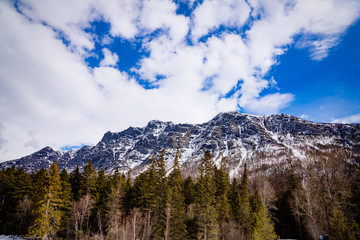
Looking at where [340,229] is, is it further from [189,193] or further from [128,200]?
[128,200]

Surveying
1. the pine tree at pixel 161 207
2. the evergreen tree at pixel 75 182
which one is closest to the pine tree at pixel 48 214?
the evergreen tree at pixel 75 182

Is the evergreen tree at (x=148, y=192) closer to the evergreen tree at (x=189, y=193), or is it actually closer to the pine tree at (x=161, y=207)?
the pine tree at (x=161, y=207)

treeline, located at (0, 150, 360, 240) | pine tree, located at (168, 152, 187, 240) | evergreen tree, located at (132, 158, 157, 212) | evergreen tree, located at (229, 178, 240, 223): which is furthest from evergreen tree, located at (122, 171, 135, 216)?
evergreen tree, located at (229, 178, 240, 223)

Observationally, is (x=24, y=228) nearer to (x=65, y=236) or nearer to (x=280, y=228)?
(x=65, y=236)

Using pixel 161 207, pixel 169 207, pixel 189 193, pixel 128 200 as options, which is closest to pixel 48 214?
pixel 128 200

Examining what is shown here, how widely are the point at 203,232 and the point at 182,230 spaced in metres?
4.09

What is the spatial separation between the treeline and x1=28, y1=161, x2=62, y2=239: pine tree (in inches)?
5.2

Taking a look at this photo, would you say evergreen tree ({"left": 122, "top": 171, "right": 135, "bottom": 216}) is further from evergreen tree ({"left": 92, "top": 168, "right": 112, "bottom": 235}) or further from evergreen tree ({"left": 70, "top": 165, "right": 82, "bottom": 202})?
evergreen tree ({"left": 70, "top": 165, "right": 82, "bottom": 202})

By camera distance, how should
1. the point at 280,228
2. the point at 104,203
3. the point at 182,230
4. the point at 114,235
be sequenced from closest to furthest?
the point at 114,235
the point at 182,230
the point at 104,203
the point at 280,228

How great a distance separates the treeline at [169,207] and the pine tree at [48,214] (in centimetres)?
13

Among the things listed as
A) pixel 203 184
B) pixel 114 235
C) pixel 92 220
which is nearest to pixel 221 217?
pixel 203 184

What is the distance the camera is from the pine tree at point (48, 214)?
97.0 ft

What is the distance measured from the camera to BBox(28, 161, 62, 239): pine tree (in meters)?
29.6

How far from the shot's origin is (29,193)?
151 ft
